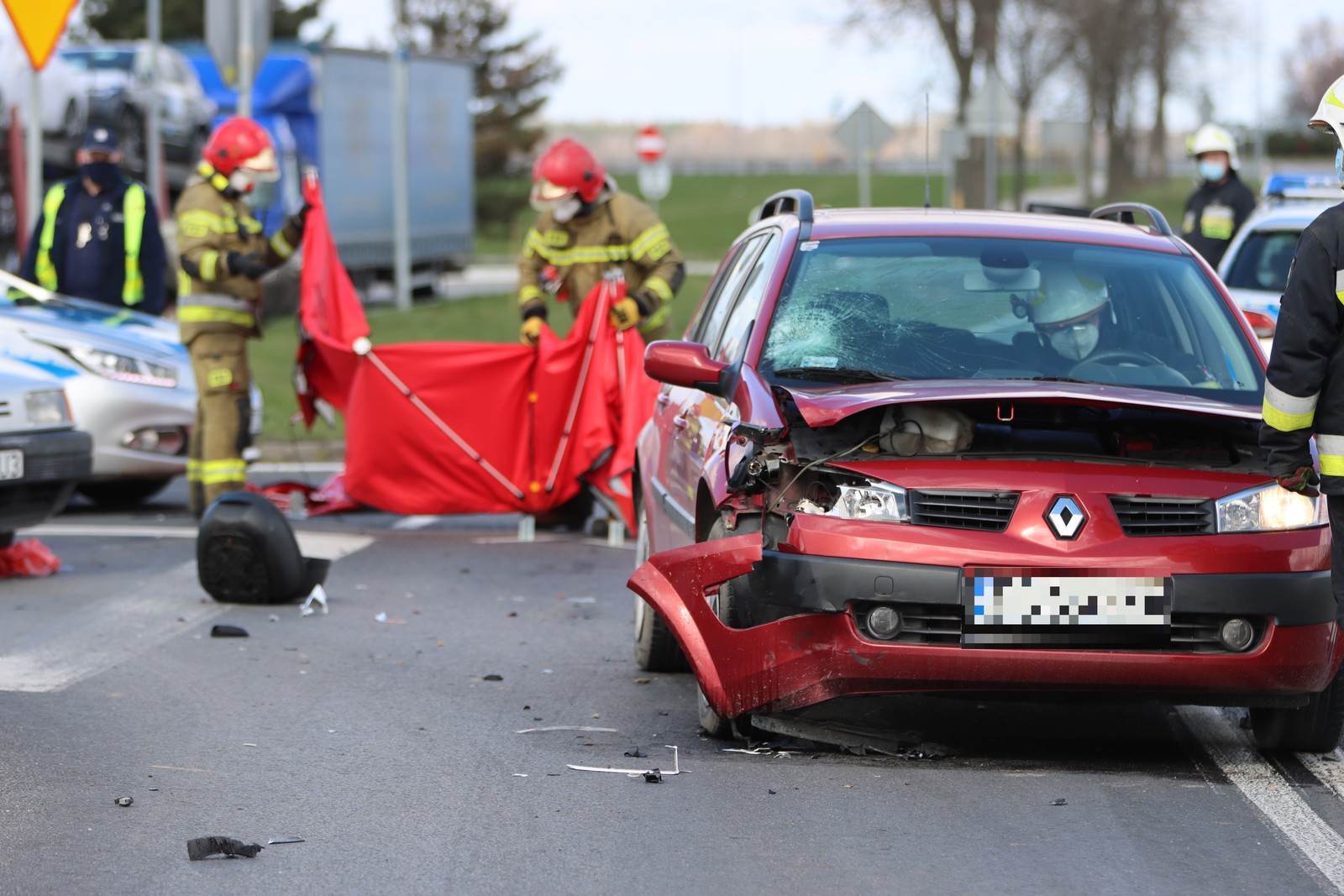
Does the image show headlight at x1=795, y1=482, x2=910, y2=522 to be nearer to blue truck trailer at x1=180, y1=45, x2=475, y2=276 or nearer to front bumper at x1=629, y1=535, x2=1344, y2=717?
front bumper at x1=629, y1=535, x2=1344, y2=717

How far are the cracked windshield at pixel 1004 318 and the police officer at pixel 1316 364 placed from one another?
0.98 m

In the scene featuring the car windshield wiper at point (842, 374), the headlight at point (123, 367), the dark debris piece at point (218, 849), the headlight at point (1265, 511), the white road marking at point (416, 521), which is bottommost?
the white road marking at point (416, 521)

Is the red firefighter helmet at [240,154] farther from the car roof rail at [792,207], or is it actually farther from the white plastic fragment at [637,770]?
the white plastic fragment at [637,770]

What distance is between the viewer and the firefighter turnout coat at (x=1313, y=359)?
15.5 feet

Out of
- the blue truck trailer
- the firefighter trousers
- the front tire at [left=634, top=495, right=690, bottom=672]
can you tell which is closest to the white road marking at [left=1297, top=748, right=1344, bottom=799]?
the front tire at [left=634, top=495, right=690, bottom=672]

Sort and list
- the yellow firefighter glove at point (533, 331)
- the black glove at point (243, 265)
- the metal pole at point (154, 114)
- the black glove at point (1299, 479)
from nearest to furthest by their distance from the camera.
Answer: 1. the black glove at point (1299, 479)
2. the black glove at point (243, 265)
3. the yellow firefighter glove at point (533, 331)
4. the metal pole at point (154, 114)

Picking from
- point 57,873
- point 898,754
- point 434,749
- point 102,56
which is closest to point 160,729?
point 434,749

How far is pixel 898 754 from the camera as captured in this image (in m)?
5.69

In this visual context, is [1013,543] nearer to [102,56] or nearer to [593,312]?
[593,312]

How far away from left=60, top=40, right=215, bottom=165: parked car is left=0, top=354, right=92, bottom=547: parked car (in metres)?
14.9

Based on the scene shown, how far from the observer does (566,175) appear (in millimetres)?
10672

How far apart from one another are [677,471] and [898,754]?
1.35 meters

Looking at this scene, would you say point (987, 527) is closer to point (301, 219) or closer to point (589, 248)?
point (589, 248)

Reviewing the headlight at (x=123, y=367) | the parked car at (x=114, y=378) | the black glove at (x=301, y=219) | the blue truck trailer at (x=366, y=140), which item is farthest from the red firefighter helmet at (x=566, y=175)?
the blue truck trailer at (x=366, y=140)
